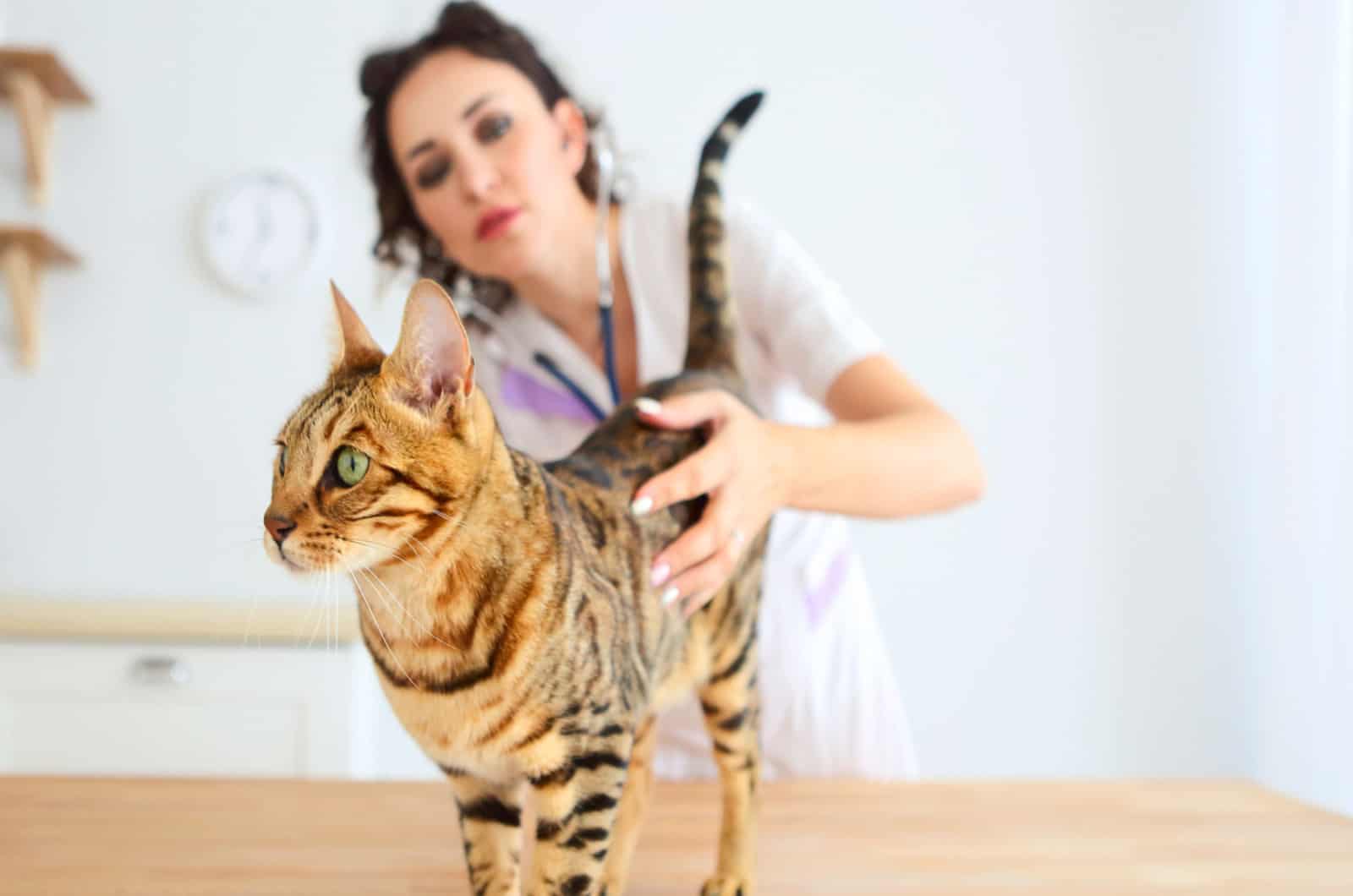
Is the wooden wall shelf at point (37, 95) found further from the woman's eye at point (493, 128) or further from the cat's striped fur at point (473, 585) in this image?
the cat's striped fur at point (473, 585)

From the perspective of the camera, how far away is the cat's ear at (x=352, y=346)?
2.21ft

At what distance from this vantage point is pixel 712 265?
1.04m

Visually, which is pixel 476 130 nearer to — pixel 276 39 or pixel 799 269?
pixel 799 269

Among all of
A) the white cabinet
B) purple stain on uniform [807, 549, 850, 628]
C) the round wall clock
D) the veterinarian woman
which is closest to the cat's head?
the veterinarian woman

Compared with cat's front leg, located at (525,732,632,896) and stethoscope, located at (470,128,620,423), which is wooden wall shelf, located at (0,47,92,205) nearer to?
stethoscope, located at (470,128,620,423)

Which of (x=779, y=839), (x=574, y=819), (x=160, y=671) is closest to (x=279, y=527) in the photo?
(x=574, y=819)

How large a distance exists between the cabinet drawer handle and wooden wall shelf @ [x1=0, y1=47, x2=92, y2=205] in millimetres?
1251

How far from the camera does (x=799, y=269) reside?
120 cm

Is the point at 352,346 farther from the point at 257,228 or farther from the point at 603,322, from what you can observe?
the point at 257,228

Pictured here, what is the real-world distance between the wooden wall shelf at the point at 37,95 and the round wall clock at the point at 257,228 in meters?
0.41

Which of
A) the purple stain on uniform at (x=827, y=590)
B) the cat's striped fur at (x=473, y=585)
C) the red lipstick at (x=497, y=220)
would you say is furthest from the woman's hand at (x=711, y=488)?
the purple stain on uniform at (x=827, y=590)

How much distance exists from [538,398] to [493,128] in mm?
344

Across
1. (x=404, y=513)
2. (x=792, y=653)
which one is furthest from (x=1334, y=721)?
(x=404, y=513)

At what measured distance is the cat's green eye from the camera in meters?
0.61
